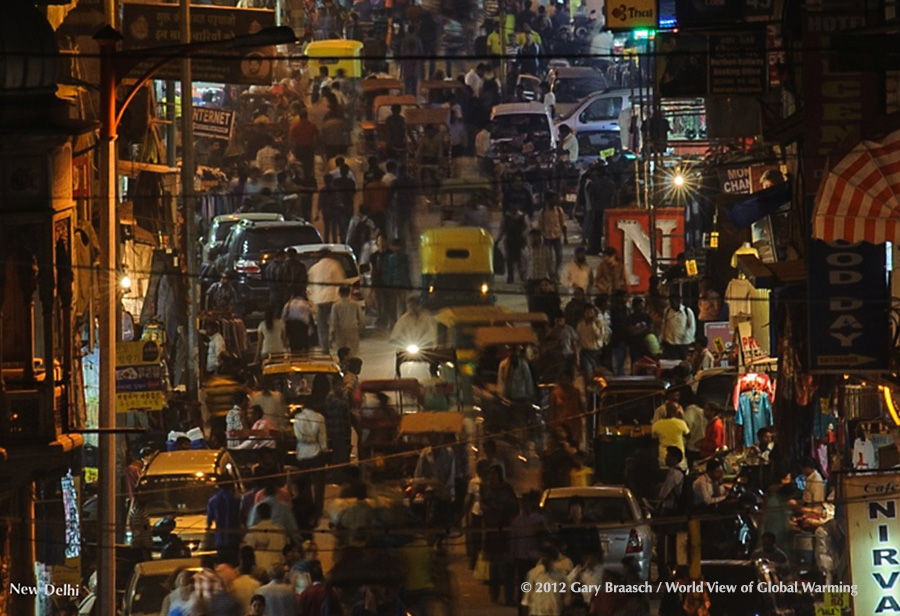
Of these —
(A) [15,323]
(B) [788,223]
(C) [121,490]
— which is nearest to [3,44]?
(A) [15,323]

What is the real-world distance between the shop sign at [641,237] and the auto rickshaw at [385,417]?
8503 mm

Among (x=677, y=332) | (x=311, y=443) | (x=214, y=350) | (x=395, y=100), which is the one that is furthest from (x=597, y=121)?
(x=311, y=443)

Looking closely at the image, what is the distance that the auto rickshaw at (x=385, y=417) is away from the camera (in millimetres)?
28453

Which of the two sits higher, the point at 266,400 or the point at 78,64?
the point at 78,64

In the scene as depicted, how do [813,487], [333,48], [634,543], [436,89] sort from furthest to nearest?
1. [333,48]
2. [436,89]
3. [813,487]
4. [634,543]

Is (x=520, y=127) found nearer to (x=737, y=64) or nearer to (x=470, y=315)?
(x=470, y=315)

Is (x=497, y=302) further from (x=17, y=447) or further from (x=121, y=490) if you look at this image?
(x=17, y=447)

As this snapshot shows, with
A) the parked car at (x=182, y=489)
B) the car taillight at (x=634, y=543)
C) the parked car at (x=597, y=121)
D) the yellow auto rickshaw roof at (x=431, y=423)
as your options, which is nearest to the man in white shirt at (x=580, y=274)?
the yellow auto rickshaw roof at (x=431, y=423)

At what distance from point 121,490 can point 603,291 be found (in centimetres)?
1001

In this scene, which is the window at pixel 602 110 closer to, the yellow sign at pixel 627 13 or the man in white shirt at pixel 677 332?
the yellow sign at pixel 627 13

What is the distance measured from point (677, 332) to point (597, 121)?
46.7ft

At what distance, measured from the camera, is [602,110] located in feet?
154

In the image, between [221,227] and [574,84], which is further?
[574,84]

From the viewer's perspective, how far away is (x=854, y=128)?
24.5 m
